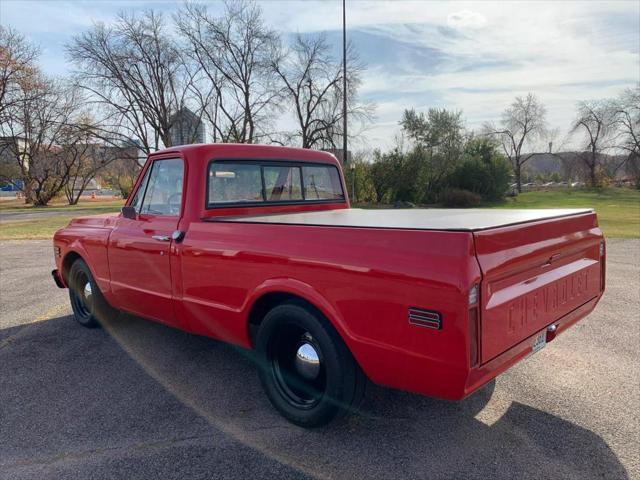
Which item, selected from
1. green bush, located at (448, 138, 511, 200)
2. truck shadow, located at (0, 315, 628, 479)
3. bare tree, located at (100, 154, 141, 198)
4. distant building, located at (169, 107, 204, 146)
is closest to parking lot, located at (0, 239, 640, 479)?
truck shadow, located at (0, 315, 628, 479)

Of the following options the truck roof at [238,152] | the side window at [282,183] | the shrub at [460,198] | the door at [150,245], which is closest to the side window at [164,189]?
the door at [150,245]

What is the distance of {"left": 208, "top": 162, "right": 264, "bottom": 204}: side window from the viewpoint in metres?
3.79

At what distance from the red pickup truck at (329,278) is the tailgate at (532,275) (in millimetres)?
12

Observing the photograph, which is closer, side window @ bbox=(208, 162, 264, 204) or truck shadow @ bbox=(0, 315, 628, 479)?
truck shadow @ bbox=(0, 315, 628, 479)

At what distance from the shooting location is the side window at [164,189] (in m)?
3.83

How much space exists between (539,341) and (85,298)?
15.1ft

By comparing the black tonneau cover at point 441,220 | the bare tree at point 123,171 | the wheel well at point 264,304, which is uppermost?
the bare tree at point 123,171

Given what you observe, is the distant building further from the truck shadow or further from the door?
the truck shadow

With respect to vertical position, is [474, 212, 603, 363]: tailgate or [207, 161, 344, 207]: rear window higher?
[207, 161, 344, 207]: rear window

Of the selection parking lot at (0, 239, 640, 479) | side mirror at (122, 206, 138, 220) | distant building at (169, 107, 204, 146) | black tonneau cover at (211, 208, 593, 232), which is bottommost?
parking lot at (0, 239, 640, 479)

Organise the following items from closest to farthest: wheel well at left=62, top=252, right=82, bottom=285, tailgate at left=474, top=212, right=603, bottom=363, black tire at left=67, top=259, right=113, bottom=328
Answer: tailgate at left=474, top=212, right=603, bottom=363 < black tire at left=67, top=259, right=113, bottom=328 < wheel well at left=62, top=252, right=82, bottom=285

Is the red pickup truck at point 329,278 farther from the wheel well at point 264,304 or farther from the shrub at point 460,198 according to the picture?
the shrub at point 460,198

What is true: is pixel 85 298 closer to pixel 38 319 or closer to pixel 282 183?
pixel 38 319

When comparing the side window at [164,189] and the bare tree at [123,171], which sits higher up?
the bare tree at [123,171]
